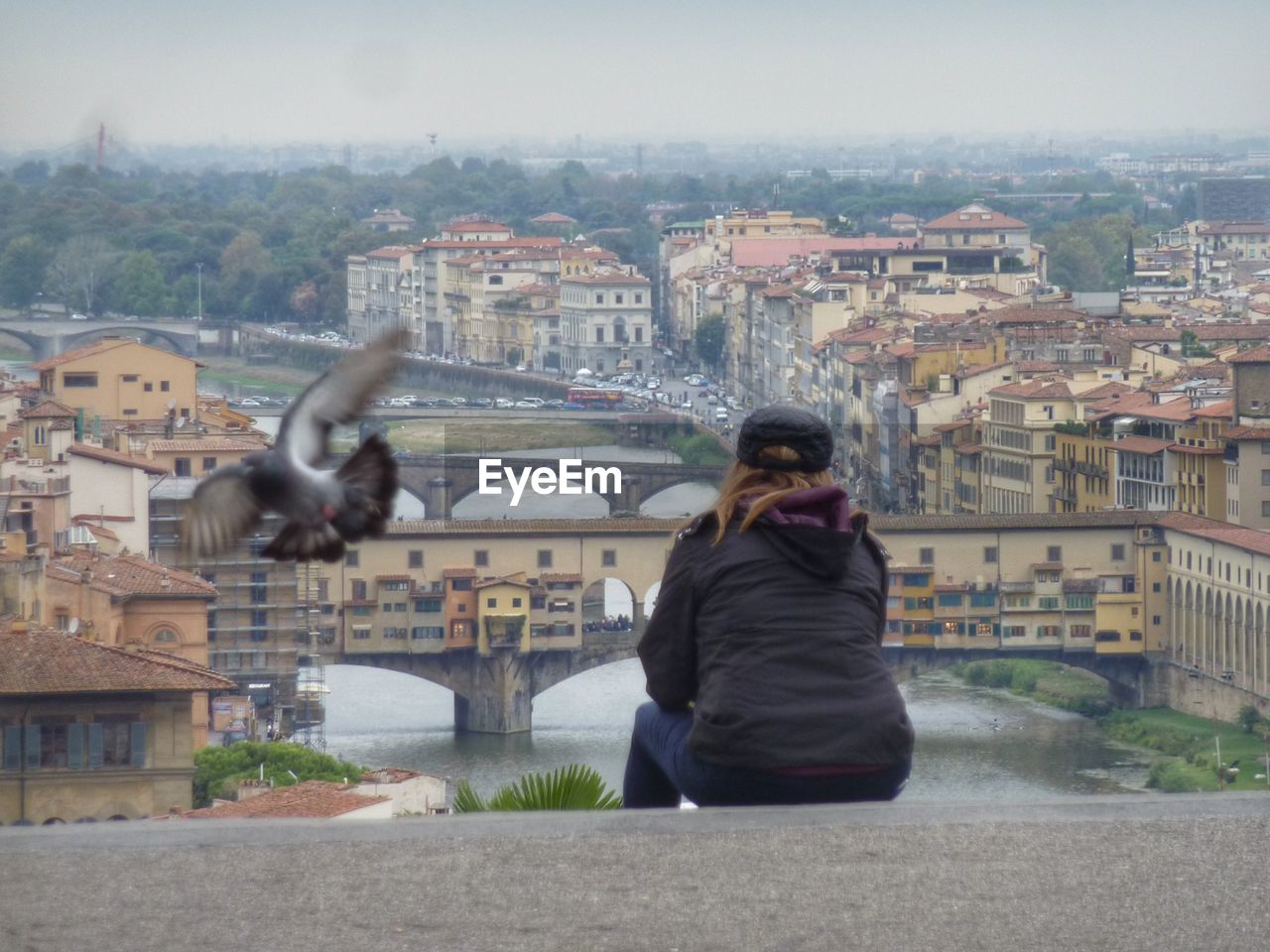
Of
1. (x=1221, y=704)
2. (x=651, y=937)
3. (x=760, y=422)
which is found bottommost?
(x=1221, y=704)

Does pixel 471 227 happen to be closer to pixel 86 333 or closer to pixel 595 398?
pixel 595 398

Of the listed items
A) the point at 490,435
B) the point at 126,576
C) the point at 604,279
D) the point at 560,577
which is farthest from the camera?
the point at 604,279

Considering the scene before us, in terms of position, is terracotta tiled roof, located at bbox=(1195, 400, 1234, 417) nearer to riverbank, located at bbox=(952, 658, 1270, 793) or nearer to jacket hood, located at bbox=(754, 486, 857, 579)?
riverbank, located at bbox=(952, 658, 1270, 793)

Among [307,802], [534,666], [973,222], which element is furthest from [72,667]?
[973,222]

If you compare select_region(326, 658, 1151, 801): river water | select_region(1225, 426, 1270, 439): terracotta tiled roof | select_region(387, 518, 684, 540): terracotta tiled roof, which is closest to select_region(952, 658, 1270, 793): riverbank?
select_region(326, 658, 1151, 801): river water

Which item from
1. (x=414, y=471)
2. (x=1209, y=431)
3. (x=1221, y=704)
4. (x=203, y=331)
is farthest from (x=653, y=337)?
(x=1221, y=704)

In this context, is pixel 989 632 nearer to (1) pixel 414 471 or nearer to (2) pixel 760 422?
(1) pixel 414 471
